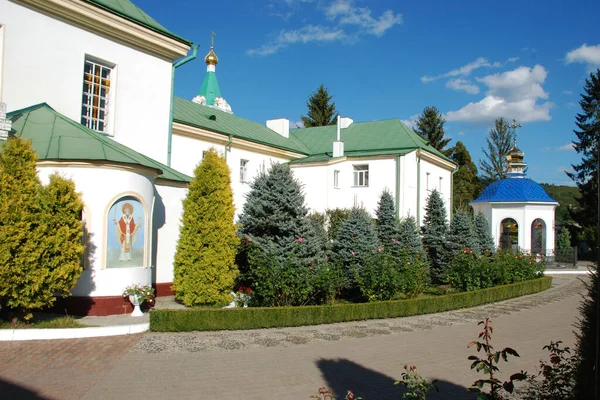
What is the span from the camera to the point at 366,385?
6551mm

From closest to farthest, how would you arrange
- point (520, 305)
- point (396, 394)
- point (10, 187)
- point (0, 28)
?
1. point (396, 394)
2. point (10, 187)
3. point (0, 28)
4. point (520, 305)

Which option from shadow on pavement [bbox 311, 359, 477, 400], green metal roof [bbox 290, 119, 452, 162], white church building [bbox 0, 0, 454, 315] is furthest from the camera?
green metal roof [bbox 290, 119, 452, 162]

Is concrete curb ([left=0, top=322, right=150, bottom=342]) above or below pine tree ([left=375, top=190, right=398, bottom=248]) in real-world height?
below

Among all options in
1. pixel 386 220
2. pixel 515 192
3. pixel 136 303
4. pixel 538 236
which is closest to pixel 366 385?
pixel 136 303

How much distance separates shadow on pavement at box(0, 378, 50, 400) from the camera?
18.7 feet

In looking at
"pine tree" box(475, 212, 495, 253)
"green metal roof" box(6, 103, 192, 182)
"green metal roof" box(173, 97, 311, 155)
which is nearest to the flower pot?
"green metal roof" box(6, 103, 192, 182)

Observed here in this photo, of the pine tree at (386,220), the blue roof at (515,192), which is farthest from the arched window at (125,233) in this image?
the blue roof at (515,192)

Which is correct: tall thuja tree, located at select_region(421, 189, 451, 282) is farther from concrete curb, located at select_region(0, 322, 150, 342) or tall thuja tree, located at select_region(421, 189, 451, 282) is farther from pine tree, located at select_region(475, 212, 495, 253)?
concrete curb, located at select_region(0, 322, 150, 342)

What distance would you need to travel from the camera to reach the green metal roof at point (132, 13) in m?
12.9

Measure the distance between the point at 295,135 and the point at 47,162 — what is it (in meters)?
23.3

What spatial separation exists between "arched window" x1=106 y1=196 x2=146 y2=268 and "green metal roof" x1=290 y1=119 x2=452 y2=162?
1900 cm

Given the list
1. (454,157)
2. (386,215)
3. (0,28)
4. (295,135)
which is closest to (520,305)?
(386,215)

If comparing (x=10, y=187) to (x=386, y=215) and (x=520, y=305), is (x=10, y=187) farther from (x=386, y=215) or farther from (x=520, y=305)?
(x=520, y=305)

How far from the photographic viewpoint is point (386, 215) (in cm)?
1786
